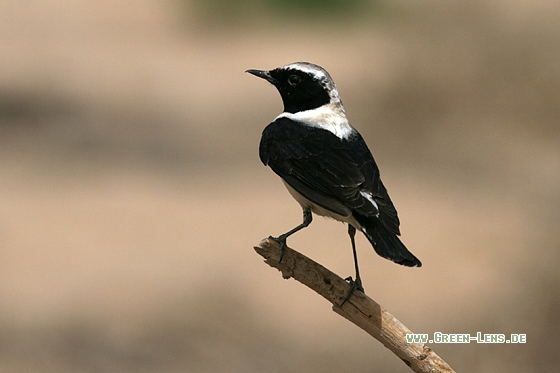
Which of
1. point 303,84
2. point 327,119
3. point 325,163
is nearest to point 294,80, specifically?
point 303,84

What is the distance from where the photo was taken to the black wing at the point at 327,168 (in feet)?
20.0

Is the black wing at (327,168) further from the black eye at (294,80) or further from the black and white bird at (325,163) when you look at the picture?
the black eye at (294,80)

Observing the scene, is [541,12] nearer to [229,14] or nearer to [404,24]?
[404,24]

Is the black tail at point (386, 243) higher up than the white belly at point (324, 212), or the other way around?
the white belly at point (324, 212)

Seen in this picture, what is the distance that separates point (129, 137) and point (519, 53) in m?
8.66

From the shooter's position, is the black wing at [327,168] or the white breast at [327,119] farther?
the white breast at [327,119]

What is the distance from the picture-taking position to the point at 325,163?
249 inches

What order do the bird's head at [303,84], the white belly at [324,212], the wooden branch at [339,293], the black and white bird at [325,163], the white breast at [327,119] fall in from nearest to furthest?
the wooden branch at [339,293] < the black and white bird at [325,163] < the white belly at [324,212] < the white breast at [327,119] < the bird's head at [303,84]

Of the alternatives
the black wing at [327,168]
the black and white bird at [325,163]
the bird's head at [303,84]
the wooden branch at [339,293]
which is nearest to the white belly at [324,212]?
the black and white bird at [325,163]

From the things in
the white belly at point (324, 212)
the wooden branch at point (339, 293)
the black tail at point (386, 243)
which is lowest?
the wooden branch at point (339, 293)

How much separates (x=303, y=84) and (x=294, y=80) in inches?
3.0

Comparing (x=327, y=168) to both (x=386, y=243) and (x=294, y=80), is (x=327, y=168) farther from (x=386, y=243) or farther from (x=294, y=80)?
(x=294, y=80)

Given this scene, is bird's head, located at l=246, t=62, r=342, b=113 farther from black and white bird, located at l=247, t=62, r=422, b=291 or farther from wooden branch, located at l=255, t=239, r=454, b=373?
wooden branch, located at l=255, t=239, r=454, b=373

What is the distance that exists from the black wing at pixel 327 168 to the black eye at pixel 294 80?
1.16 ft
